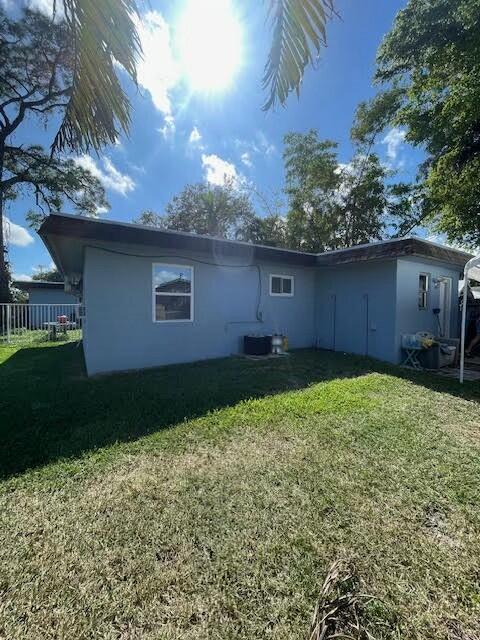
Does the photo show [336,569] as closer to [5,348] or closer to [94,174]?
[5,348]

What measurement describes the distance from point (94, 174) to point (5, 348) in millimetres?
14889

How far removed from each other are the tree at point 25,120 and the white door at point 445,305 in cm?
1569

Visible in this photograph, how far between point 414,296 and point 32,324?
16812mm

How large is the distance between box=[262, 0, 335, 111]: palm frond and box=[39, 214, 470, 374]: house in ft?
13.9

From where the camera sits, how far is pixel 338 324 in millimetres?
9336

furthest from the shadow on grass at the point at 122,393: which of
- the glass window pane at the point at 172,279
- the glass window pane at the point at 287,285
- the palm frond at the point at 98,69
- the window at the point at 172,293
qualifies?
the palm frond at the point at 98,69

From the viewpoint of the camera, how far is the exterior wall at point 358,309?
7945 millimetres

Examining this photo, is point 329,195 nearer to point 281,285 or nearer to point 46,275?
point 281,285

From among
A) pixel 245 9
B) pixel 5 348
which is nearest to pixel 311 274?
pixel 245 9

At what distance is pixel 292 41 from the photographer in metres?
2.25

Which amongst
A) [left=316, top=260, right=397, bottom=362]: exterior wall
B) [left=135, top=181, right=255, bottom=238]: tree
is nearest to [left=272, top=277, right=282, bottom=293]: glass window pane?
[left=316, top=260, right=397, bottom=362]: exterior wall

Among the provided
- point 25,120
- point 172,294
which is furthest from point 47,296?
point 172,294

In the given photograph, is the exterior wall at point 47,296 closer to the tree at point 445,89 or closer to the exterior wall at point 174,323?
the exterior wall at point 174,323

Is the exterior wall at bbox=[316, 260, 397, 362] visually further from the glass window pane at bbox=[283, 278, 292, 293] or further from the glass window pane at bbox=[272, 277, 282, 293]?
the glass window pane at bbox=[272, 277, 282, 293]
